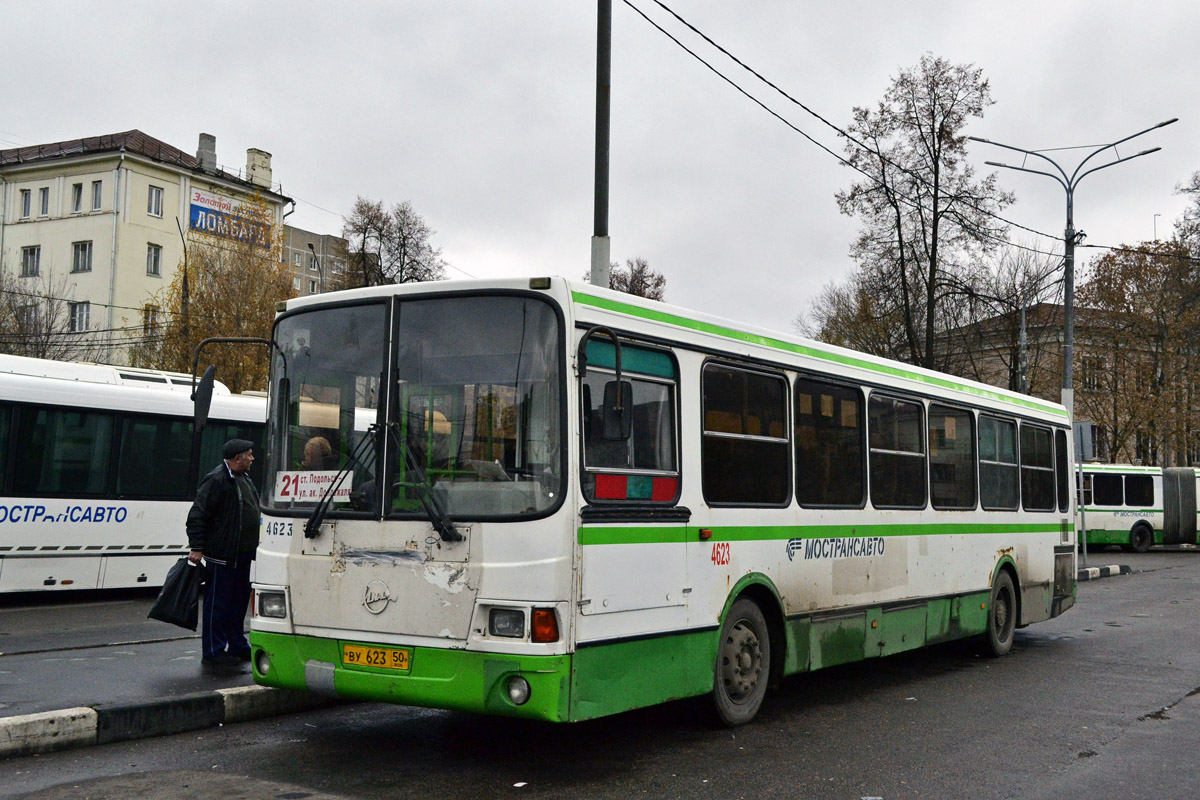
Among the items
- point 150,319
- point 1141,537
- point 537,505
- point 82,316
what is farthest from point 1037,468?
point 82,316

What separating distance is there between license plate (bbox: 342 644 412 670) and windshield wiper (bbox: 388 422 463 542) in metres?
0.72

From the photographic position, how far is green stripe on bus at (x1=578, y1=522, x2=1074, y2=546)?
6.80 metres

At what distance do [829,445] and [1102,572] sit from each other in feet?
66.5

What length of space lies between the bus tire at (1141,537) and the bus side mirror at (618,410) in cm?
3595

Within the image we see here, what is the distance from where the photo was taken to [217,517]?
944 cm

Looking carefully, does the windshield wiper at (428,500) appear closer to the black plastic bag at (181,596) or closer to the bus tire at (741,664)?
the bus tire at (741,664)

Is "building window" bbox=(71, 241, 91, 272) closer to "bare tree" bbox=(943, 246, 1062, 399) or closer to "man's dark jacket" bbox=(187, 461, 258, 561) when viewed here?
"bare tree" bbox=(943, 246, 1062, 399)

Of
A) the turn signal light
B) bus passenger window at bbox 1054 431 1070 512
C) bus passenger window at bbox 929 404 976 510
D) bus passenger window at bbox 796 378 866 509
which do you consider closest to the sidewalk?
the turn signal light

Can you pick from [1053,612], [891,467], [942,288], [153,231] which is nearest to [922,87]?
[942,288]

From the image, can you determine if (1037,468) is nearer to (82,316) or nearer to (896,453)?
(896,453)

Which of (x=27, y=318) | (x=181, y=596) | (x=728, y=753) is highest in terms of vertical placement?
(x=27, y=318)

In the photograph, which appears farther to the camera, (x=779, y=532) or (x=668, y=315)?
(x=779, y=532)

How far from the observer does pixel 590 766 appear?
6996mm

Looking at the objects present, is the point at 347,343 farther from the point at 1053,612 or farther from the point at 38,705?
the point at 1053,612
